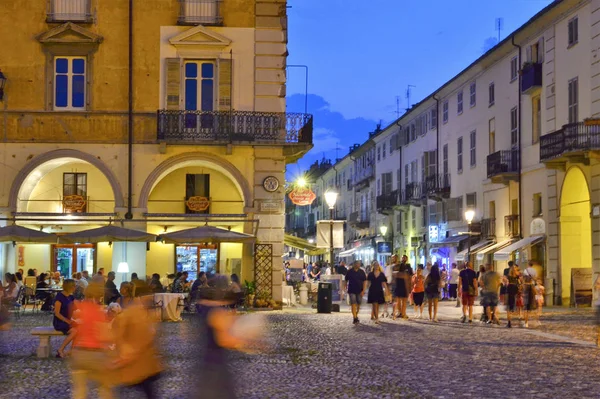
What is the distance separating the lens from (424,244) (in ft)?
195

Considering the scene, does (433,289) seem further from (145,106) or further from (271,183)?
(145,106)

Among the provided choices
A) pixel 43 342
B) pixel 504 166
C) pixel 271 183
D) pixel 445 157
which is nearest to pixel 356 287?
pixel 271 183

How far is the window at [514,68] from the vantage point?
42281 millimetres

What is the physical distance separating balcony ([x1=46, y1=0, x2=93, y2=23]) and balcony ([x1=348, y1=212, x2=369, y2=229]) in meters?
47.1

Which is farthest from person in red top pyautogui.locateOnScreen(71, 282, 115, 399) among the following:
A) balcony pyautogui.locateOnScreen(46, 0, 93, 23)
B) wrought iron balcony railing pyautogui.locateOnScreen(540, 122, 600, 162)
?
wrought iron balcony railing pyautogui.locateOnScreen(540, 122, 600, 162)

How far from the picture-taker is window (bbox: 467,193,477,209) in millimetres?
48844

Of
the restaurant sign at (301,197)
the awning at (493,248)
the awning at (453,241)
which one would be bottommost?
the awning at (493,248)

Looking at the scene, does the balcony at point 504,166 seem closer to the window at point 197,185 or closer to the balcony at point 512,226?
the balcony at point 512,226

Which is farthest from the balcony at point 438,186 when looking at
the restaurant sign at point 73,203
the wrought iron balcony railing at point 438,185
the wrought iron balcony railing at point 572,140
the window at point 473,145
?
the restaurant sign at point 73,203

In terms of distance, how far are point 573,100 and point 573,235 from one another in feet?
16.0

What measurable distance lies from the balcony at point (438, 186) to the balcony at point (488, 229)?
698 centimetres

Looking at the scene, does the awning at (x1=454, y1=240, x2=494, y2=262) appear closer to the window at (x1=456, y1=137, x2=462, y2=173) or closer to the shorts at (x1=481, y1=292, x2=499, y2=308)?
the window at (x1=456, y1=137, x2=462, y2=173)

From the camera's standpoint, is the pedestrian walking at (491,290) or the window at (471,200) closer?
the pedestrian walking at (491,290)

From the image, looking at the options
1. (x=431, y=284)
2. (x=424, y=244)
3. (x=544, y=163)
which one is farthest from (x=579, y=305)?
(x=424, y=244)
